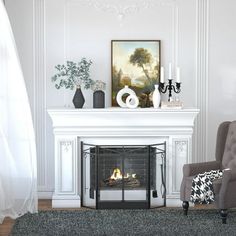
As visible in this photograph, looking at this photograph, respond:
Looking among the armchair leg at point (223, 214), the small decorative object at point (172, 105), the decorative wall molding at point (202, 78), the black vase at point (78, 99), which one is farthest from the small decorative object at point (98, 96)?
the armchair leg at point (223, 214)

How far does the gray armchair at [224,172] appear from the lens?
5449mm

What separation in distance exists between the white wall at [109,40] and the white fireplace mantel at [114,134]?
0.47 meters

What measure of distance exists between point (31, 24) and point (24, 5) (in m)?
0.23

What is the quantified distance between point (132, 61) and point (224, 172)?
1.94 metres

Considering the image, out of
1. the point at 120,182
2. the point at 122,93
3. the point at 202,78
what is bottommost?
the point at 120,182

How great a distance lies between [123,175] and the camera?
6.37 m

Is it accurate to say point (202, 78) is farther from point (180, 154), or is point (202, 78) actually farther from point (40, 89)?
point (40, 89)

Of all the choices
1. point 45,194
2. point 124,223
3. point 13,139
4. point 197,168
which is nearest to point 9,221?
point 13,139

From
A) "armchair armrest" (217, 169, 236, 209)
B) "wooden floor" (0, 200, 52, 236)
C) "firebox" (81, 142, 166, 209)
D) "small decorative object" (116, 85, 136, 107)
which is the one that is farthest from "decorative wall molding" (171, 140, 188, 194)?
"wooden floor" (0, 200, 52, 236)

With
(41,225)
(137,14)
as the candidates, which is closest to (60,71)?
(137,14)

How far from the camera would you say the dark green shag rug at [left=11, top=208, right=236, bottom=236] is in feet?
17.3

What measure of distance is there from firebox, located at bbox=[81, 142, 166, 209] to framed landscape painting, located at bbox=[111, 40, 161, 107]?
66cm

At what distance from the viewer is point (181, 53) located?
269 inches

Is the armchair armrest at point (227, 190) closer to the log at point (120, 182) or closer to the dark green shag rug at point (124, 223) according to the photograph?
the dark green shag rug at point (124, 223)
